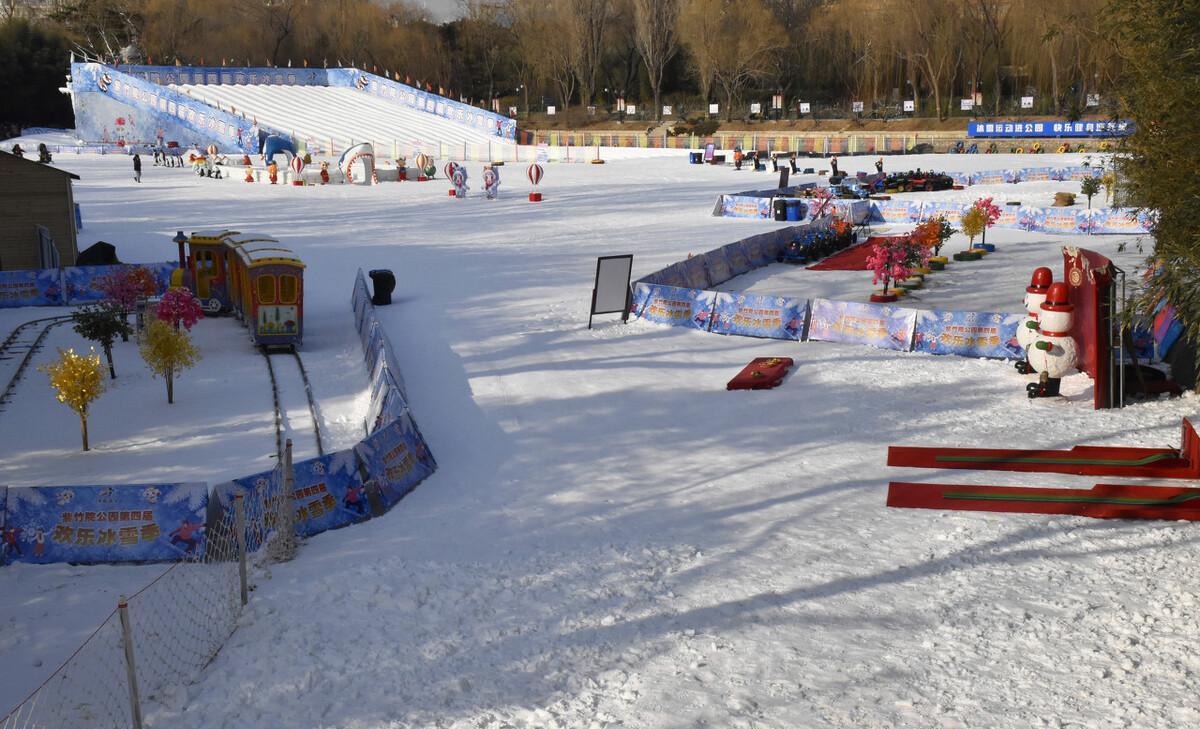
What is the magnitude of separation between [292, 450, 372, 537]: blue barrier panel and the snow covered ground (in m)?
0.42

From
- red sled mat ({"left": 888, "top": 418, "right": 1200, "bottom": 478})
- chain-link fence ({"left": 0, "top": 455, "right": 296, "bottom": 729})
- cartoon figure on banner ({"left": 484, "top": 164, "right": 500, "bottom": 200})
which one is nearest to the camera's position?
chain-link fence ({"left": 0, "top": 455, "right": 296, "bottom": 729})

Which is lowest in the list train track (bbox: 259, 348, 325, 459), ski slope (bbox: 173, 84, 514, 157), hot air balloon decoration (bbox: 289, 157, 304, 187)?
train track (bbox: 259, 348, 325, 459)

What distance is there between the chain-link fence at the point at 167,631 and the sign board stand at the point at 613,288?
1079 centimetres

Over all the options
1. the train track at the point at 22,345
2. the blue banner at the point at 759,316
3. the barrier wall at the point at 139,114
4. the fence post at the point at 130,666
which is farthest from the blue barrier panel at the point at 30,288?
the barrier wall at the point at 139,114

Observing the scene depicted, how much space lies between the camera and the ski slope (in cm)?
7250

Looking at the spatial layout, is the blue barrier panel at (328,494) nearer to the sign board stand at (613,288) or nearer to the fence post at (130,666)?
the fence post at (130,666)

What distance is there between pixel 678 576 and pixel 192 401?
954 cm

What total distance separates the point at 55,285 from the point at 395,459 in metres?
16.0

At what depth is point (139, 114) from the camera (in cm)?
7406

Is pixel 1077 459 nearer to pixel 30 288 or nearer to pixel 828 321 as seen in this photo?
pixel 828 321

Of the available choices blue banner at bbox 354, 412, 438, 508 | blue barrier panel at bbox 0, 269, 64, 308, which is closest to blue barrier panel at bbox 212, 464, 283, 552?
blue banner at bbox 354, 412, 438, 508

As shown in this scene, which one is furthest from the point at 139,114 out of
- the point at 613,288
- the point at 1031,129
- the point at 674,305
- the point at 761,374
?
the point at 761,374

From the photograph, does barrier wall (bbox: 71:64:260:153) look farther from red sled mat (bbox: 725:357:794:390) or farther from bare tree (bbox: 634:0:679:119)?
red sled mat (bbox: 725:357:794:390)

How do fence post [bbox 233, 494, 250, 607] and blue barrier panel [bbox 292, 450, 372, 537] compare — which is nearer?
fence post [bbox 233, 494, 250, 607]
